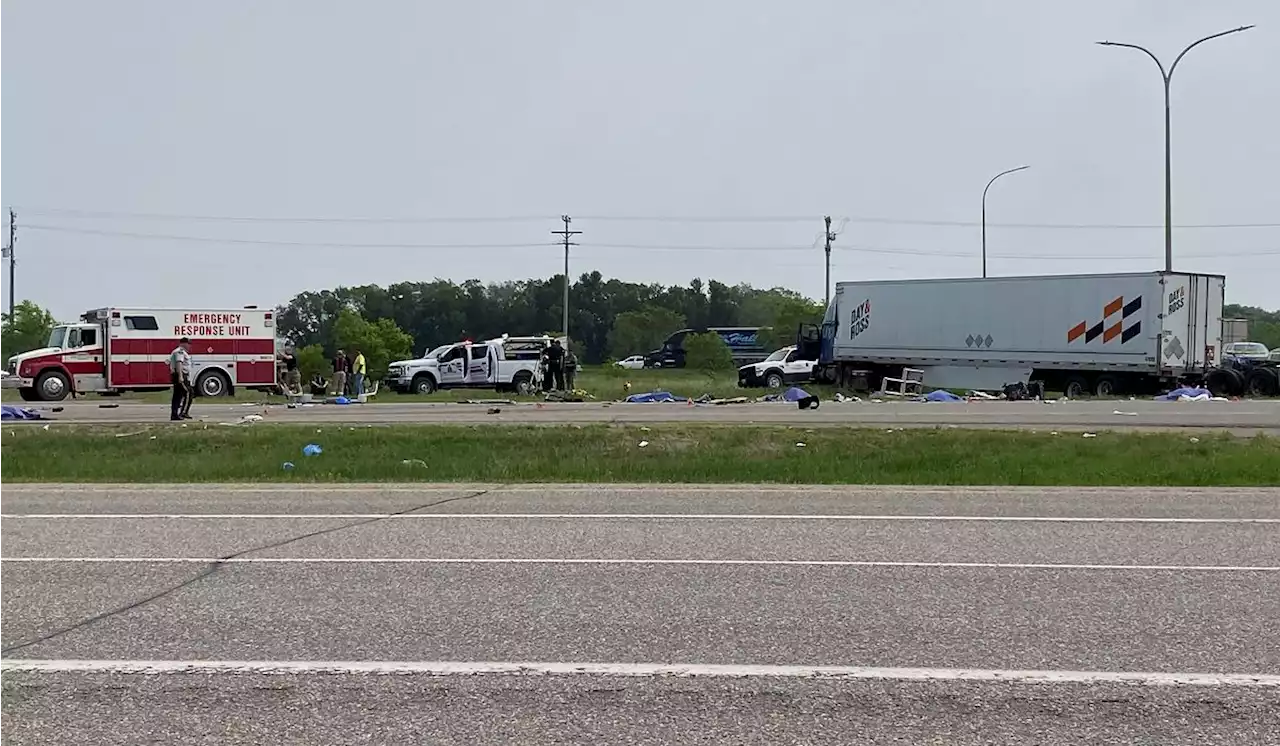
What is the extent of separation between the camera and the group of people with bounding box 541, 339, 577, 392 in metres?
34.1

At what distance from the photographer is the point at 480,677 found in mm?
5387

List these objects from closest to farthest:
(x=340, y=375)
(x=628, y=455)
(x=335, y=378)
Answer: (x=628, y=455), (x=340, y=375), (x=335, y=378)

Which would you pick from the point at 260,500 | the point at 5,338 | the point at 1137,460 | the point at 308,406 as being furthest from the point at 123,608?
the point at 5,338

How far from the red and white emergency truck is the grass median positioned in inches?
540

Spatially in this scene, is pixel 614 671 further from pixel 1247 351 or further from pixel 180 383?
pixel 1247 351

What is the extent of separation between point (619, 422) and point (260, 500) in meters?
10.7

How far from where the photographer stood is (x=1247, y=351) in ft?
128

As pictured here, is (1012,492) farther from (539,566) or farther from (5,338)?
(5,338)

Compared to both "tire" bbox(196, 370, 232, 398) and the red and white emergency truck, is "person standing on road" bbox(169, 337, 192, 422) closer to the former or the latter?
the red and white emergency truck

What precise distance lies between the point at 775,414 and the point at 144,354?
65.5ft

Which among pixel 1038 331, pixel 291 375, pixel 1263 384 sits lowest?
pixel 291 375

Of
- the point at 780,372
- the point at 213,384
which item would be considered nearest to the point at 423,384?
the point at 213,384

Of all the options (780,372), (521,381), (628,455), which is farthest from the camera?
(780,372)

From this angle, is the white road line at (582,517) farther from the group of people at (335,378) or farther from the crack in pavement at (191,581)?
the group of people at (335,378)
